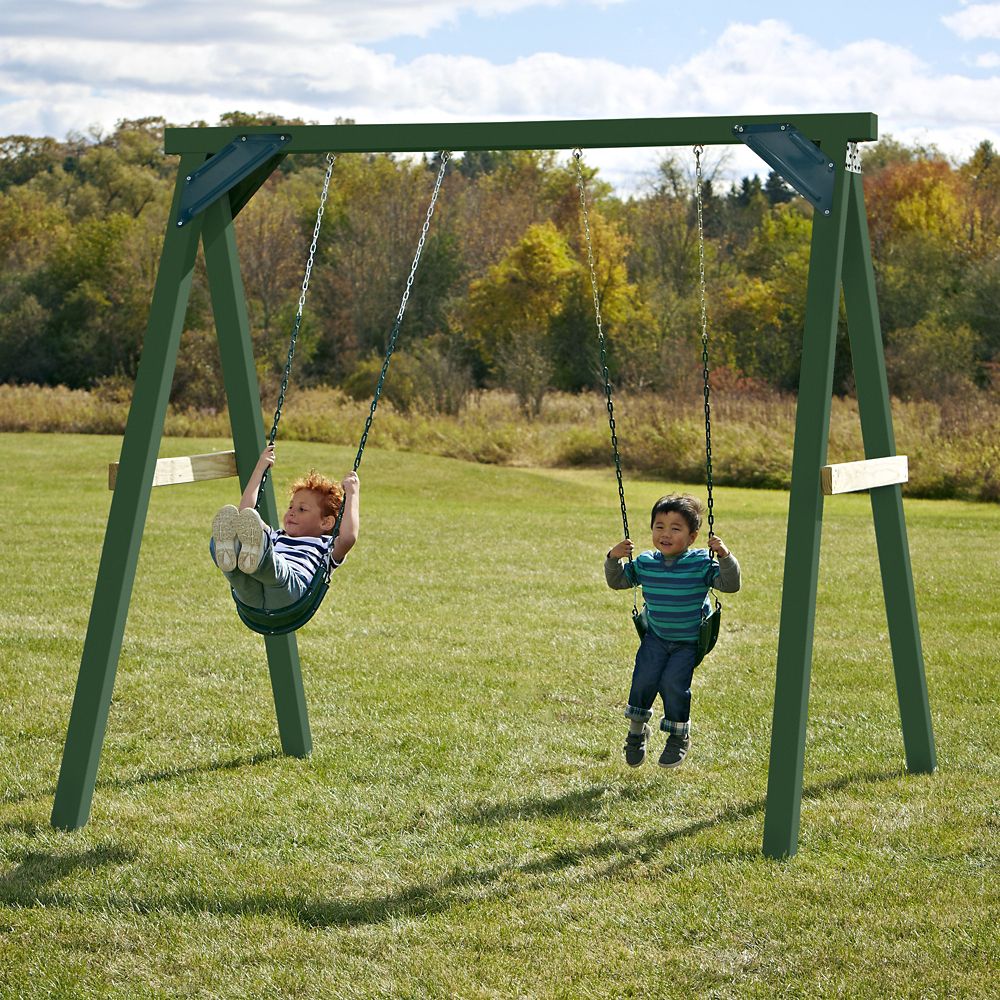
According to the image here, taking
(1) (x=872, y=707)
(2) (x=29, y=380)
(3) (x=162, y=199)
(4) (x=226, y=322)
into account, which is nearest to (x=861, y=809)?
(1) (x=872, y=707)

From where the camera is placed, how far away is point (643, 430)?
74.9 ft

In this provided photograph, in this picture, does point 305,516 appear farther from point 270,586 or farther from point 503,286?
point 503,286

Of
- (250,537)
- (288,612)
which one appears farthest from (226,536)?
(288,612)

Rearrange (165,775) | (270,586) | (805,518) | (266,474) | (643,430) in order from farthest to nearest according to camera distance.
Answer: (643,430), (165,775), (266,474), (270,586), (805,518)

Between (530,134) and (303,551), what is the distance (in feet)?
6.33

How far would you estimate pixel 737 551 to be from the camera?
47.3 feet

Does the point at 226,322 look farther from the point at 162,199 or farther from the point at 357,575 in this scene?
the point at 162,199

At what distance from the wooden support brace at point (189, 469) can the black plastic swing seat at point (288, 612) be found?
23.2 inches

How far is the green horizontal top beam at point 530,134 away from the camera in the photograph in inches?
196

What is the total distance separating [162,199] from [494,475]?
2810 cm

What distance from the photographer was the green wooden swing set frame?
4.95 m

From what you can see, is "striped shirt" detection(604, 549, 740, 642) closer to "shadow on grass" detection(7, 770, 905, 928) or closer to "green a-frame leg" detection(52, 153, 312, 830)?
"shadow on grass" detection(7, 770, 905, 928)

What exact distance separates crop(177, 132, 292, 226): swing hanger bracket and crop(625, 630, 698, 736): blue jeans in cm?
256

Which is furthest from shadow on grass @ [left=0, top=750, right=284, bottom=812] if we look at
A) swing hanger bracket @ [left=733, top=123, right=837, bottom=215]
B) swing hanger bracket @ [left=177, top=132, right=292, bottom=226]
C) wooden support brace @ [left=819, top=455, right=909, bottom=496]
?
swing hanger bracket @ [left=733, top=123, right=837, bottom=215]
